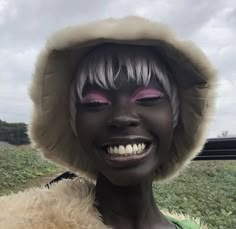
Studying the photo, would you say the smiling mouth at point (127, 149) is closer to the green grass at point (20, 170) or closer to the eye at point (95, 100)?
the eye at point (95, 100)

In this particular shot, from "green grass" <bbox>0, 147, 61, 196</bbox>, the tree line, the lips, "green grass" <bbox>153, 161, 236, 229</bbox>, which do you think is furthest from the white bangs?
the tree line

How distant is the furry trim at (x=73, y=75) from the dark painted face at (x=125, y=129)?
9cm

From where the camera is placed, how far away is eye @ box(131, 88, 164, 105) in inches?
47.9

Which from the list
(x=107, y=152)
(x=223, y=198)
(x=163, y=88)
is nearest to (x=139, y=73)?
(x=163, y=88)

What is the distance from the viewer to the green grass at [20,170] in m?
5.11

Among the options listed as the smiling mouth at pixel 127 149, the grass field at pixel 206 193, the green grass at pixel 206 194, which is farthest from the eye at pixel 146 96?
the green grass at pixel 206 194

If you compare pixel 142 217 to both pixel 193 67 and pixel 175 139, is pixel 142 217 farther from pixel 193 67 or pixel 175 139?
pixel 193 67

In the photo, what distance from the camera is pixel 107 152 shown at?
1.21 metres

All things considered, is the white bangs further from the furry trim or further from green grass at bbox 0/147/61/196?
green grass at bbox 0/147/61/196

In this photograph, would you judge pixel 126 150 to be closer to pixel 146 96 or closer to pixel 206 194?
pixel 146 96

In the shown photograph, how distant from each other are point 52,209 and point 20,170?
4.66 meters

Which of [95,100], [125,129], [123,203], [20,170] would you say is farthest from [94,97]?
[20,170]

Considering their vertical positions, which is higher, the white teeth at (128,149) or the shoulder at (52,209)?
the white teeth at (128,149)

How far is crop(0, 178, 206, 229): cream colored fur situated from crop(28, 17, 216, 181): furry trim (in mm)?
101
